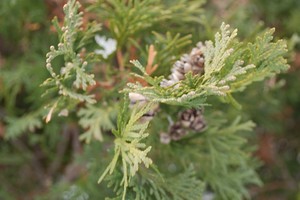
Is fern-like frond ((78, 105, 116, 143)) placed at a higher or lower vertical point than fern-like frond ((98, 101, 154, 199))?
higher

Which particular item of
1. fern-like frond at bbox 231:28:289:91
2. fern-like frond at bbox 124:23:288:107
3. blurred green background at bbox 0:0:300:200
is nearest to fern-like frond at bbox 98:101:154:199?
fern-like frond at bbox 124:23:288:107

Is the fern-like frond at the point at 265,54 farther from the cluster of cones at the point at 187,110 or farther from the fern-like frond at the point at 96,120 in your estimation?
the fern-like frond at the point at 96,120

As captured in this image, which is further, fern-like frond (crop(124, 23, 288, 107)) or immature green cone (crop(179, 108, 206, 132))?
immature green cone (crop(179, 108, 206, 132))

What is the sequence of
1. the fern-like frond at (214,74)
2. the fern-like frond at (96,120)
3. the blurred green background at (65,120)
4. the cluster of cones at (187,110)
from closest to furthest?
the fern-like frond at (214,74) → the cluster of cones at (187,110) → the fern-like frond at (96,120) → the blurred green background at (65,120)

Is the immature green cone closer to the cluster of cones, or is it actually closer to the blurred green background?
the cluster of cones

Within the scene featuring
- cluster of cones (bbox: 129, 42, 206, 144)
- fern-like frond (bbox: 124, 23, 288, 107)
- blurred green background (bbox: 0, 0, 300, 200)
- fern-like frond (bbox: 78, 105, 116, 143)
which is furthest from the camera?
blurred green background (bbox: 0, 0, 300, 200)

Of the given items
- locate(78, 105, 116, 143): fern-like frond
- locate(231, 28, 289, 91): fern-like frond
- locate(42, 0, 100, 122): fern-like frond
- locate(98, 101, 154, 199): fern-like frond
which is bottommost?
locate(98, 101, 154, 199): fern-like frond

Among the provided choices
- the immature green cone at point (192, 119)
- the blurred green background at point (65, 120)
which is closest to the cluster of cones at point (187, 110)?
the immature green cone at point (192, 119)

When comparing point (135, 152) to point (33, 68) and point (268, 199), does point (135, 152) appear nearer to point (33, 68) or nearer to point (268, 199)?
point (33, 68)

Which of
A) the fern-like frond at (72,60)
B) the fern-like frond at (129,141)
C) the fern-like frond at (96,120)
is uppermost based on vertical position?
the fern-like frond at (72,60)

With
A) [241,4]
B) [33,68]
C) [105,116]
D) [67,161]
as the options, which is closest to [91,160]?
[105,116]

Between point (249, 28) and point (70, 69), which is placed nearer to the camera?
point (70, 69)
